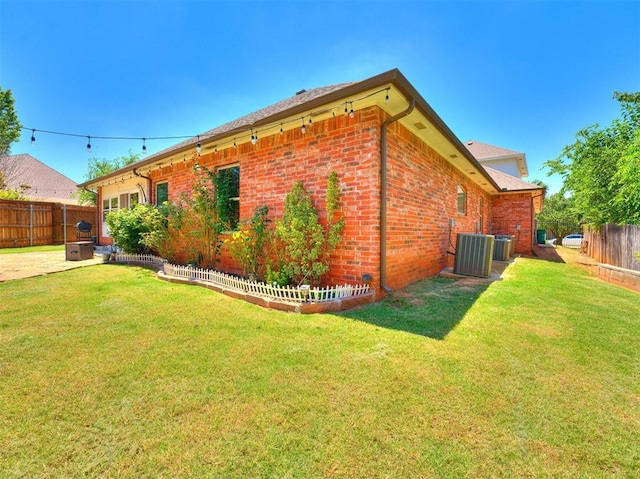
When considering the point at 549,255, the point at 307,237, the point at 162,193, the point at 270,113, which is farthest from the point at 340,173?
the point at 549,255

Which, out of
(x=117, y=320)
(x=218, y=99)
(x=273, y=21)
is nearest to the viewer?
(x=117, y=320)

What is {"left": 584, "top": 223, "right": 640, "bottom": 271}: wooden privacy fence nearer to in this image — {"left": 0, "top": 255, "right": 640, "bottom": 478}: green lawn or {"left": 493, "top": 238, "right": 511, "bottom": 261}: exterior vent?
{"left": 493, "top": 238, "right": 511, "bottom": 261}: exterior vent

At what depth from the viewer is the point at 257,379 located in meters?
2.28

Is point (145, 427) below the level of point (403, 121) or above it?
below

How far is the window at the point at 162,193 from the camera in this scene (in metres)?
9.07

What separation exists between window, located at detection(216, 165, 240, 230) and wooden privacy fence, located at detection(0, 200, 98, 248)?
1120cm

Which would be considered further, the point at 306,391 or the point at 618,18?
the point at 618,18

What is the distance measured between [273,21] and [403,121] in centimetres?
438

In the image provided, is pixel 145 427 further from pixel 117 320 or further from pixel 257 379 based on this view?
pixel 117 320

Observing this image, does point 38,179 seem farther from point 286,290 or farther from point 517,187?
point 517,187

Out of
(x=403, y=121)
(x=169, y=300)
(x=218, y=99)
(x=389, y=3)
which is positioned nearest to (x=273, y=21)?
(x=389, y=3)

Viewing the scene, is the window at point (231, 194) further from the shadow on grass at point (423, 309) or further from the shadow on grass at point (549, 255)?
the shadow on grass at point (549, 255)

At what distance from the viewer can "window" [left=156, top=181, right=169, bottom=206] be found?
9.07 meters

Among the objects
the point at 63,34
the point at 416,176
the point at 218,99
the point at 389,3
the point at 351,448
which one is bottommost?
the point at 351,448
